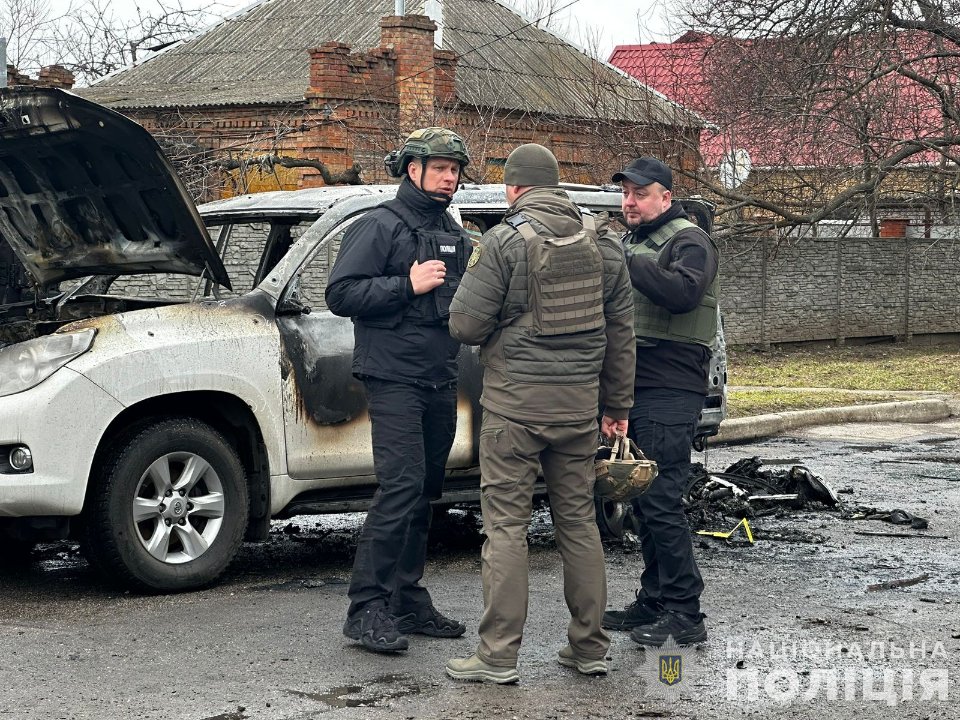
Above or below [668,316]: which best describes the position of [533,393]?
below

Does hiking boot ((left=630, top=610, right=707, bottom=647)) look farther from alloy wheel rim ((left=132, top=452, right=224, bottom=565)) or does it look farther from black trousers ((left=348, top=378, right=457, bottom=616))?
alloy wheel rim ((left=132, top=452, right=224, bottom=565))

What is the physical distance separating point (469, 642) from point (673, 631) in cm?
80

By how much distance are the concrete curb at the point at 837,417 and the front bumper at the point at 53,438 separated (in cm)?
744

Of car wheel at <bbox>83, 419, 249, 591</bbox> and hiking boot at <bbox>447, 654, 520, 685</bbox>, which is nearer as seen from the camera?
hiking boot at <bbox>447, 654, 520, 685</bbox>

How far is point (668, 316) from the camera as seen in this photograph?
5.86 meters

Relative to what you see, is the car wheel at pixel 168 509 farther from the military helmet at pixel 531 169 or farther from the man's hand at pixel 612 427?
the military helmet at pixel 531 169

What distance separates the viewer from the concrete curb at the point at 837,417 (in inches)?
511

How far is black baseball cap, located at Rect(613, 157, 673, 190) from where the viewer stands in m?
5.89

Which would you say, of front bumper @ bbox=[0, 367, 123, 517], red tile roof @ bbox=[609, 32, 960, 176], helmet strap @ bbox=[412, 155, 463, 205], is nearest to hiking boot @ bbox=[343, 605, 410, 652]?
front bumper @ bbox=[0, 367, 123, 517]

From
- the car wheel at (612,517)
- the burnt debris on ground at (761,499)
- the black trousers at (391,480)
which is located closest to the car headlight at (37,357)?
the black trousers at (391,480)

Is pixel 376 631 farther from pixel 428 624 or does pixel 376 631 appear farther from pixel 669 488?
pixel 669 488

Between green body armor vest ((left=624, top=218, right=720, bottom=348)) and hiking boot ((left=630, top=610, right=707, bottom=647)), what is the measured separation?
1.12 m

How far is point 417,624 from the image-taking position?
5.76 m

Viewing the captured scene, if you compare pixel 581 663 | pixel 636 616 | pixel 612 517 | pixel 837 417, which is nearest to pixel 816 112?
pixel 837 417
